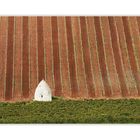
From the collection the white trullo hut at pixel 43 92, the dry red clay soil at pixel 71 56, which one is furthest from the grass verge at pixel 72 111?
the dry red clay soil at pixel 71 56

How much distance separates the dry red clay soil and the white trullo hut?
0.31m

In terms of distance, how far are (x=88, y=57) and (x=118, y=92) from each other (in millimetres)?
1470

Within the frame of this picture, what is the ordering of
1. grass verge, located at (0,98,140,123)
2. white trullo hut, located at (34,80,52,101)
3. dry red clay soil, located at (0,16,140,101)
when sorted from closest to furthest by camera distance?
grass verge, located at (0,98,140,123) → white trullo hut, located at (34,80,52,101) → dry red clay soil, located at (0,16,140,101)

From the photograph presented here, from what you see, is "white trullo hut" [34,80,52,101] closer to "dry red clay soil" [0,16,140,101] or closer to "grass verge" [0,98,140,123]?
"grass verge" [0,98,140,123]

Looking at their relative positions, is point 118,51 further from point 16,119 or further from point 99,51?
point 16,119

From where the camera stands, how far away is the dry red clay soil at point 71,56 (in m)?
14.9

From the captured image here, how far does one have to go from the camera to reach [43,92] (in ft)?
46.8

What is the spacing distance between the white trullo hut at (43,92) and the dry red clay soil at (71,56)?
31cm

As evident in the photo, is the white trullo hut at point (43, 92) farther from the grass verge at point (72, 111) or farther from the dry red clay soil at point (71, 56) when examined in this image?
the dry red clay soil at point (71, 56)

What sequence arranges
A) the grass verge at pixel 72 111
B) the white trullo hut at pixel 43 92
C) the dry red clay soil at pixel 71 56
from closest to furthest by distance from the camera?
the grass verge at pixel 72 111 → the white trullo hut at pixel 43 92 → the dry red clay soil at pixel 71 56

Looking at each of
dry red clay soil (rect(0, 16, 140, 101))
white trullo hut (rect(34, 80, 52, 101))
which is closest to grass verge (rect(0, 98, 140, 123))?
white trullo hut (rect(34, 80, 52, 101))

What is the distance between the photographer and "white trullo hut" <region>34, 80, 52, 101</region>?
46.6 ft
